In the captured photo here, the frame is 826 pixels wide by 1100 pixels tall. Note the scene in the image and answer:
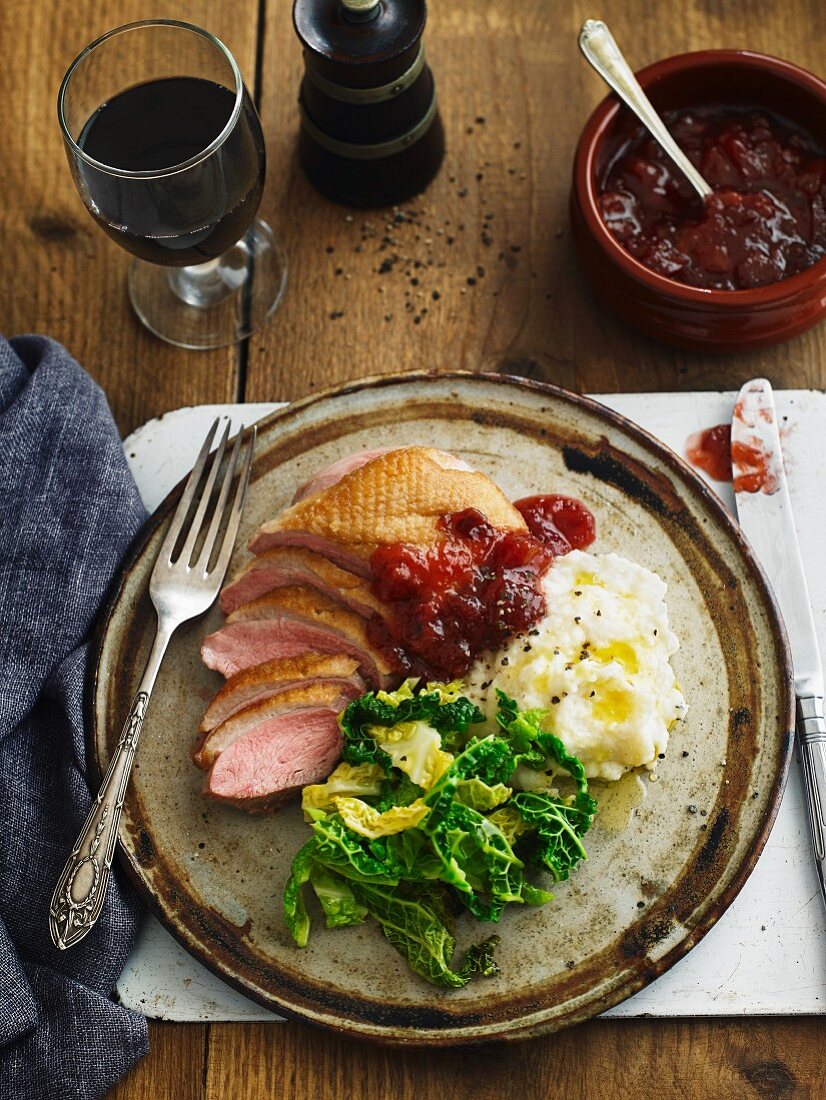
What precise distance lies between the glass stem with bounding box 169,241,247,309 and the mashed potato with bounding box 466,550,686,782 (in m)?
1.59

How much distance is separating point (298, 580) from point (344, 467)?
0.37 metres

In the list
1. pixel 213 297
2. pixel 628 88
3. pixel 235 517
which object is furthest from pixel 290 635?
pixel 628 88

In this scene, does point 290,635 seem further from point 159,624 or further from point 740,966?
point 740,966

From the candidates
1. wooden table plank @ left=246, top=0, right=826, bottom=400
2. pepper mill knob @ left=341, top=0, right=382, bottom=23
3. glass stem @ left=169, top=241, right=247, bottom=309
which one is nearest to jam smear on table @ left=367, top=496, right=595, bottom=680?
wooden table plank @ left=246, top=0, right=826, bottom=400

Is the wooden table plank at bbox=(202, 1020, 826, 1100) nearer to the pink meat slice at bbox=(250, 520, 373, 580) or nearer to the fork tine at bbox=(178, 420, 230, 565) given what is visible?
the pink meat slice at bbox=(250, 520, 373, 580)

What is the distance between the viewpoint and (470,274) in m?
3.80

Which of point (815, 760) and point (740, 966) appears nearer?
point (740, 966)

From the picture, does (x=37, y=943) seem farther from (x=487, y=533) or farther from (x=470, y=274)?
(x=470, y=274)

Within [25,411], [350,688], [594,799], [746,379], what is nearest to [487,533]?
[350,688]

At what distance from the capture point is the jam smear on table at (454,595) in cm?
286

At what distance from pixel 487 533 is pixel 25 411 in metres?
1.51

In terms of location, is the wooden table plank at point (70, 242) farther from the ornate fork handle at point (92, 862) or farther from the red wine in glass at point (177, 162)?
the ornate fork handle at point (92, 862)

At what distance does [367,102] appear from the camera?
341 centimetres

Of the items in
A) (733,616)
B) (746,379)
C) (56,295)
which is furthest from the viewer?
(56,295)
